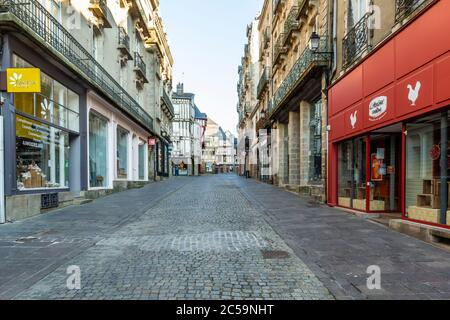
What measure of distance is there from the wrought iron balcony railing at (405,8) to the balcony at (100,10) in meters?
12.5

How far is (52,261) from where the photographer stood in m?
5.12

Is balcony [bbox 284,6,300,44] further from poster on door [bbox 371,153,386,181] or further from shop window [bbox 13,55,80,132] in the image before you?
shop window [bbox 13,55,80,132]

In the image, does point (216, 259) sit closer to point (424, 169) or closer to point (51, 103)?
point (424, 169)

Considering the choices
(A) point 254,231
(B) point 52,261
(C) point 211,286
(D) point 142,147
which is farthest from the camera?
(D) point 142,147

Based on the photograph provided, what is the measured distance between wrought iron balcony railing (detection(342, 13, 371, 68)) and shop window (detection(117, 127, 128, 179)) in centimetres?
1411

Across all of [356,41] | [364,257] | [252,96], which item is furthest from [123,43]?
[252,96]

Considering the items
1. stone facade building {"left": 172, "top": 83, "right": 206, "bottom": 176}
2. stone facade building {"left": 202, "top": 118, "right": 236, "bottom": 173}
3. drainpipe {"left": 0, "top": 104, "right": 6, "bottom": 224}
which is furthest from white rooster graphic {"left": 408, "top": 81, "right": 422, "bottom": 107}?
stone facade building {"left": 202, "top": 118, "right": 236, "bottom": 173}

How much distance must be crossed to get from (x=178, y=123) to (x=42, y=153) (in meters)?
53.0

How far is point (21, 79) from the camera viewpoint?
28.5ft

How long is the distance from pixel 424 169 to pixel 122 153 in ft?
58.9

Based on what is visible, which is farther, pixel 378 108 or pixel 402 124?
pixel 378 108

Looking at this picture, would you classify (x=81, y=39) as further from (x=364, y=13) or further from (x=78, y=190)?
(x=364, y=13)

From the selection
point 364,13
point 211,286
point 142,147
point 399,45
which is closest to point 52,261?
point 211,286

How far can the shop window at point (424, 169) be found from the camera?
6.77 metres
